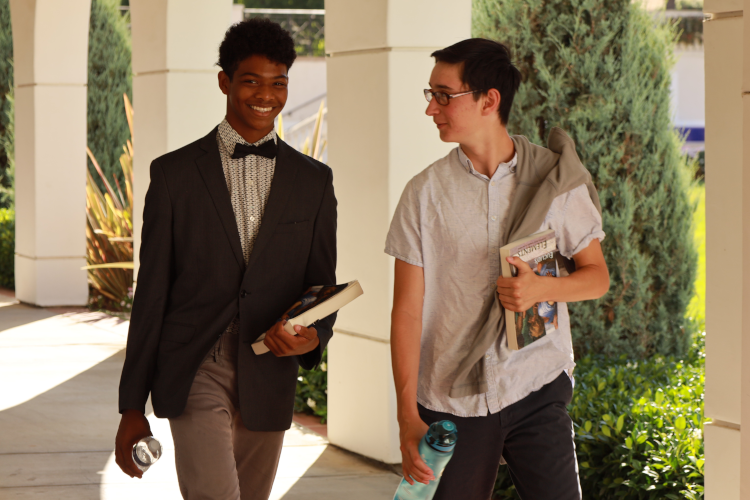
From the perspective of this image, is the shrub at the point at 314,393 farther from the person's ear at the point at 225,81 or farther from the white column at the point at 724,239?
the person's ear at the point at 225,81

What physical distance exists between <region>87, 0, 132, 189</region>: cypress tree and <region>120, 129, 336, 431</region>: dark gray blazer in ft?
40.7

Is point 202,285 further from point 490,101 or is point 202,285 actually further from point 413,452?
point 490,101

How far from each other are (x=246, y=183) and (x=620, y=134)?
3.95 m

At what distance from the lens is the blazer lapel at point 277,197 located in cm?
284

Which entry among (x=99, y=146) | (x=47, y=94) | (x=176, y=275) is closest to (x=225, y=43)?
(x=176, y=275)

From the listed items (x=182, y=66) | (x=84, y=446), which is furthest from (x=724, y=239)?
(x=182, y=66)

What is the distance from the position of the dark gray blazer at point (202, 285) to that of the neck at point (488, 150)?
60 centimetres

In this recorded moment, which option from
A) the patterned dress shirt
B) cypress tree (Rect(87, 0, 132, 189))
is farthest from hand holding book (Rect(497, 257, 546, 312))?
cypress tree (Rect(87, 0, 132, 189))

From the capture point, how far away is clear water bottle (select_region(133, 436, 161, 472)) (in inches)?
105

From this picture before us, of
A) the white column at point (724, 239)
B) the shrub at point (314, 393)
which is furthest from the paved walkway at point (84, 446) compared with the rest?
the white column at point (724, 239)

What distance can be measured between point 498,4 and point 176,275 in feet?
14.0

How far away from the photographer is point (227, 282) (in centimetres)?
284

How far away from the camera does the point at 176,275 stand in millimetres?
2877

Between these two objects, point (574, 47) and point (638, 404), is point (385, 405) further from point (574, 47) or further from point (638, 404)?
point (574, 47)
